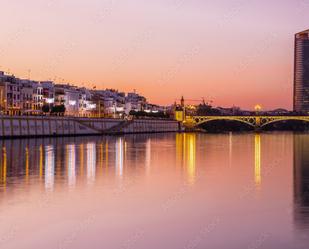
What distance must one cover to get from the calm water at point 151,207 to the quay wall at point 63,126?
34.8m

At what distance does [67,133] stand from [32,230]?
6760 cm

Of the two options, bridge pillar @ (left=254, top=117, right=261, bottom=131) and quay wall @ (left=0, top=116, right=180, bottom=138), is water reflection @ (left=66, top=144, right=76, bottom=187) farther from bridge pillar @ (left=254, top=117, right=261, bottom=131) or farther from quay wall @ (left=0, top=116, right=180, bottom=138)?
bridge pillar @ (left=254, top=117, right=261, bottom=131)

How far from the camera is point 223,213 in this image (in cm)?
1847

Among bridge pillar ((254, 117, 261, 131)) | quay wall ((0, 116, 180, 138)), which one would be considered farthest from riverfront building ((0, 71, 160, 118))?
bridge pillar ((254, 117, 261, 131))

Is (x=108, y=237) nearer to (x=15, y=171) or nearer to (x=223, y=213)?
(x=223, y=213)

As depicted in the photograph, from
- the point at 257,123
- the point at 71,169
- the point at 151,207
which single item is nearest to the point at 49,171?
the point at 71,169

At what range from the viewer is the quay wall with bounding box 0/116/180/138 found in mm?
67938

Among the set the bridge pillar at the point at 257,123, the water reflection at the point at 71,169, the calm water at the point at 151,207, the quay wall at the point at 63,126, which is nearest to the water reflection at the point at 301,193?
the calm water at the point at 151,207

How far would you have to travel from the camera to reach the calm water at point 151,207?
Result: 14.7 metres

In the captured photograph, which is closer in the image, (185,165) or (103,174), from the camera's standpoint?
(103,174)

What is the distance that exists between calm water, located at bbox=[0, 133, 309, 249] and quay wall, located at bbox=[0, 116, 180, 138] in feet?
114

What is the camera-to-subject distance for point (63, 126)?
81.6 meters

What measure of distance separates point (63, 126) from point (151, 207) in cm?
6339

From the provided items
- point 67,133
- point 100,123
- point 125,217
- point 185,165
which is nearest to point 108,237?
point 125,217
